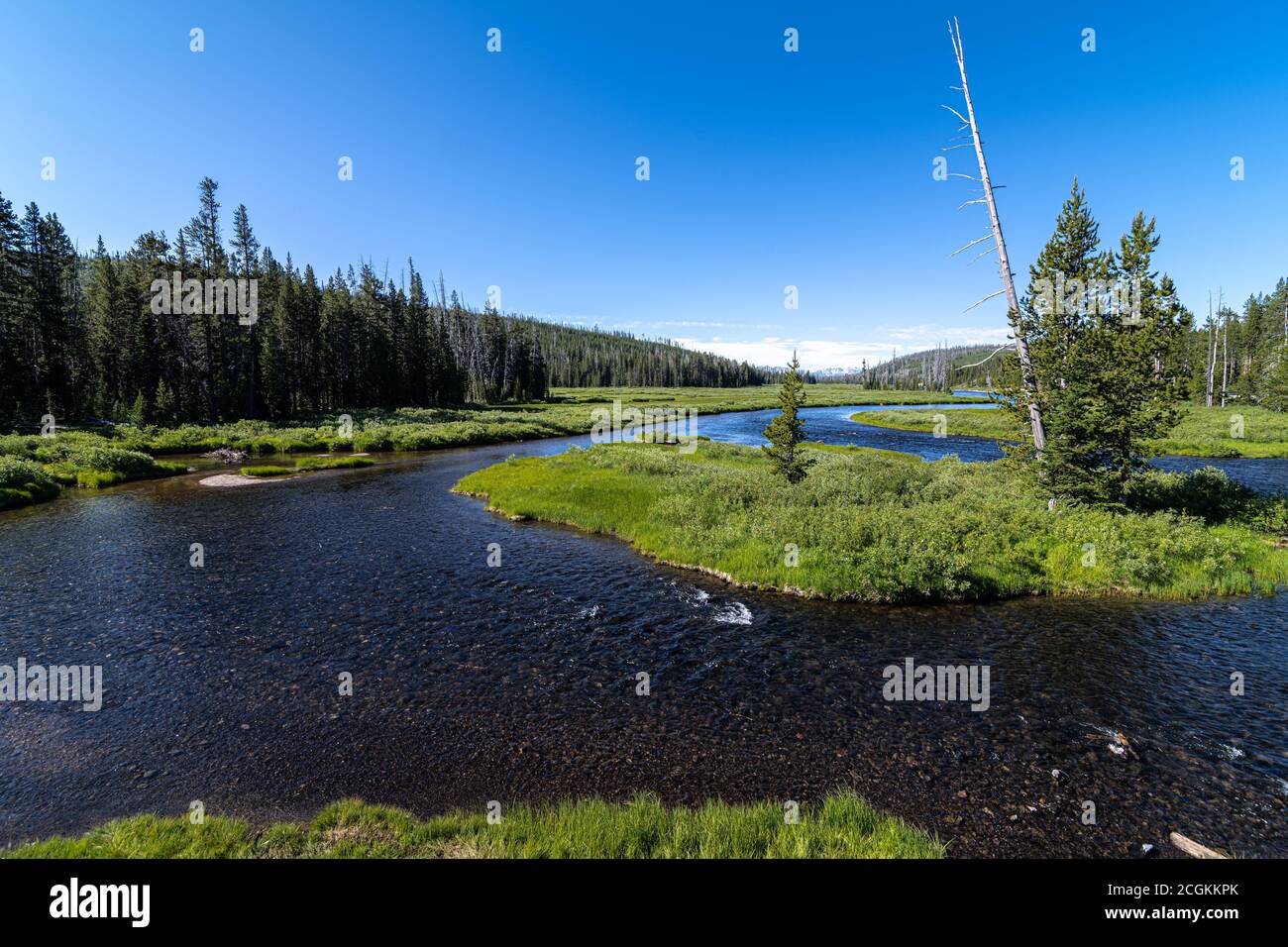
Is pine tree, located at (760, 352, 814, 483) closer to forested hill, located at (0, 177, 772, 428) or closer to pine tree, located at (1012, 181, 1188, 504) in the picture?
pine tree, located at (1012, 181, 1188, 504)

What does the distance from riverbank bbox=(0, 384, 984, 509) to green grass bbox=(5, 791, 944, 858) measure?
40.8m

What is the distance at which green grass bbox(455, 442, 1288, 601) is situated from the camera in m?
19.8

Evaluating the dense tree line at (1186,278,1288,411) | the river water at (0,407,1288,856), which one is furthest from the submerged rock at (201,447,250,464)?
the dense tree line at (1186,278,1288,411)

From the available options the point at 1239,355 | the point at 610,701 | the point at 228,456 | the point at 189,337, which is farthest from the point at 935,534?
the point at 1239,355

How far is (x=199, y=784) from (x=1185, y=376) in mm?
32655

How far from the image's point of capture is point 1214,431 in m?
64.8

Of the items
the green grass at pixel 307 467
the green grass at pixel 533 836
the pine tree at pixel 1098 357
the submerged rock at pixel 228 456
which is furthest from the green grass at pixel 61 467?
the pine tree at pixel 1098 357

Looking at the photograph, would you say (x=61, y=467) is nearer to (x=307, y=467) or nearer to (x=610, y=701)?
(x=307, y=467)

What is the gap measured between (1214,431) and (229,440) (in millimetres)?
114713

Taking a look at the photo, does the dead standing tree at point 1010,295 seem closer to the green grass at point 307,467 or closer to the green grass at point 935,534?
the green grass at point 935,534

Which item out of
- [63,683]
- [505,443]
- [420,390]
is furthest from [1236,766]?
[420,390]

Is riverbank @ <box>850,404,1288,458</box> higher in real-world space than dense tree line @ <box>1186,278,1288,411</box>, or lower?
lower

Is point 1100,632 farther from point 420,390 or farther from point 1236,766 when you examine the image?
point 420,390

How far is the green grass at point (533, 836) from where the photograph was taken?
7676mm
